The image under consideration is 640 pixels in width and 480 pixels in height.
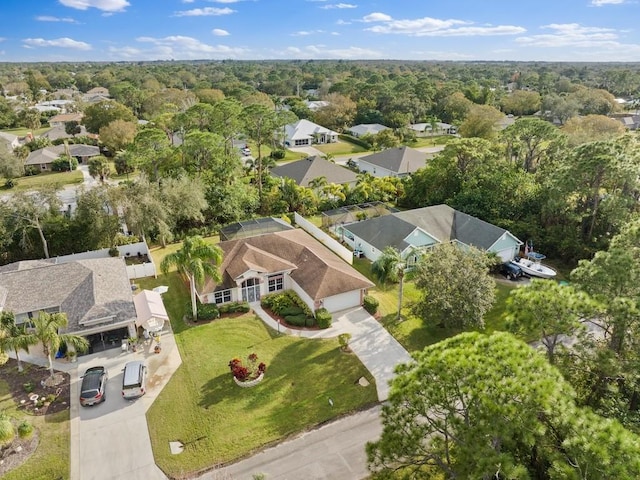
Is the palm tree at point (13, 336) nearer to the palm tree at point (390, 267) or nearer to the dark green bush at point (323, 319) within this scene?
the dark green bush at point (323, 319)

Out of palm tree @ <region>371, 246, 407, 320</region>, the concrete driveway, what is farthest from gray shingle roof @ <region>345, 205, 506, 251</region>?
the concrete driveway

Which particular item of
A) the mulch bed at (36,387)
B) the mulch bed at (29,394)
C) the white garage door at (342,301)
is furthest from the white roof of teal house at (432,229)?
the mulch bed at (29,394)

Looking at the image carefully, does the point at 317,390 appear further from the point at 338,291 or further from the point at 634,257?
the point at 634,257

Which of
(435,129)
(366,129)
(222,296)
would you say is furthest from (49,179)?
(435,129)

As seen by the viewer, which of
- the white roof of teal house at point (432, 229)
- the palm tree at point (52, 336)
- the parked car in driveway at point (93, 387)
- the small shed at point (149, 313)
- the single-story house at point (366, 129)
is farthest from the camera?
the single-story house at point (366, 129)

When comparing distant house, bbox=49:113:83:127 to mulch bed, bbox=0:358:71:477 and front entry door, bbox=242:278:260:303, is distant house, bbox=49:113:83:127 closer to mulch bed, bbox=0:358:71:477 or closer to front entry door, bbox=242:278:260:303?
front entry door, bbox=242:278:260:303

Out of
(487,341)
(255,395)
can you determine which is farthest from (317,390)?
(487,341)
